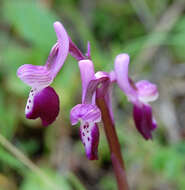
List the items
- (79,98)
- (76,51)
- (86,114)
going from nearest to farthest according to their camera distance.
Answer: (86,114) → (76,51) → (79,98)

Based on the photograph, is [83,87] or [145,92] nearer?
[83,87]

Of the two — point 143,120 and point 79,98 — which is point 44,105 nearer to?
point 143,120

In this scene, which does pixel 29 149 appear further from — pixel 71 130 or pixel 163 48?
pixel 163 48

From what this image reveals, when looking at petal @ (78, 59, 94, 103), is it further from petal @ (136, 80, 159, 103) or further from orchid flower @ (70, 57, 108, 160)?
petal @ (136, 80, 159, 103)

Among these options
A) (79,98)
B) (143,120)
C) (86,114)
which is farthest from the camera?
(79,98)

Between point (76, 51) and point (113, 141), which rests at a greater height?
point (76, 51)

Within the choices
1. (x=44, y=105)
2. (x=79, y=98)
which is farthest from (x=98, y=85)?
(x=79, y=98)

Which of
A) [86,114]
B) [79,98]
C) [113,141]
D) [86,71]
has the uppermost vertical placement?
[79,98]

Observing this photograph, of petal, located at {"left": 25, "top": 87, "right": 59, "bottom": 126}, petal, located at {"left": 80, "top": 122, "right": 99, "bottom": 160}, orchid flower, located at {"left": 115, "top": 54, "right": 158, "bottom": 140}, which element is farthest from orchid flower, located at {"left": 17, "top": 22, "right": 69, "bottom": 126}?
orchid flower, located at {"left": 115, "top": 54, "right": 158, "bottom": 140}
